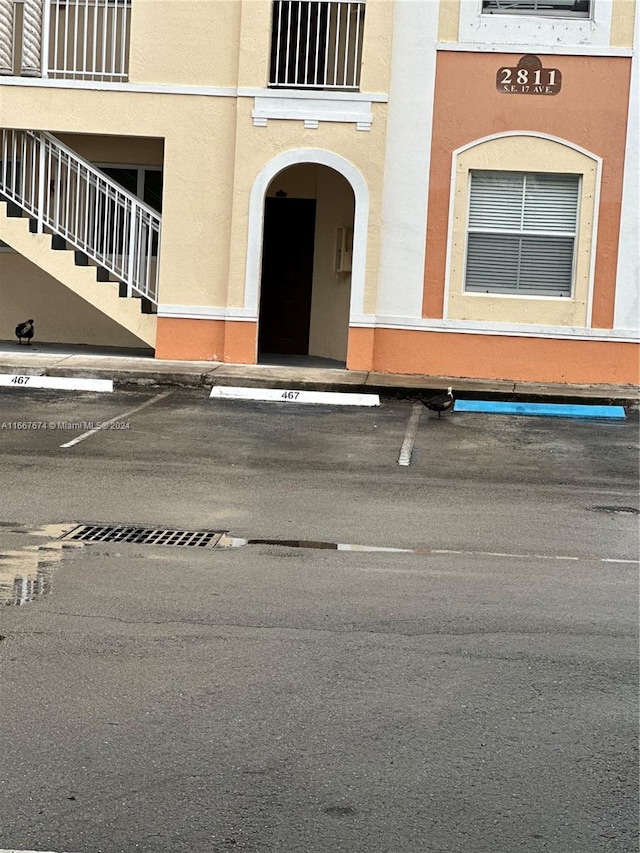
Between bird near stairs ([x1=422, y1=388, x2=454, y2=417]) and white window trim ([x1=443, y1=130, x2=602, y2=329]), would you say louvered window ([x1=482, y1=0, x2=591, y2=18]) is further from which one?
bird near stairs ([x1=422, y1=388, x2=454, y2=417])

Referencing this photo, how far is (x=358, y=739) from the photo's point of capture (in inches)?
202

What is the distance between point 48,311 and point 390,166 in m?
6.54

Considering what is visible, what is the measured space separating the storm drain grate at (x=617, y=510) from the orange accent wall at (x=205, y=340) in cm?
875

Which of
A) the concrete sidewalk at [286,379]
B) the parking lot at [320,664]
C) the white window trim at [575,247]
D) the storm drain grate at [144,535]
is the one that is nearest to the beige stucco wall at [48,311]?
the concrete sidewalk at [286,379]

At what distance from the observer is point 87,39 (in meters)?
19.2

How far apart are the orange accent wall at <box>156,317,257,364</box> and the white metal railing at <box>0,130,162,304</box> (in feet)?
1.83

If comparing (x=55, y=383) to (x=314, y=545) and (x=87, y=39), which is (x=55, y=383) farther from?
(x=314, y=545)

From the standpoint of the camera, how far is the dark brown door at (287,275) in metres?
21.0

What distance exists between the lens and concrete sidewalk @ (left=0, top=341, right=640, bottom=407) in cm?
1673

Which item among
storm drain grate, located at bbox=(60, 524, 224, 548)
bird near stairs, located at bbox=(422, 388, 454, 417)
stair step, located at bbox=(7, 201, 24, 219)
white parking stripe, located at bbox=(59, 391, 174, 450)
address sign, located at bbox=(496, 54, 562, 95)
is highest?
address sign, located at bbox=(496, 54, 562, 95)

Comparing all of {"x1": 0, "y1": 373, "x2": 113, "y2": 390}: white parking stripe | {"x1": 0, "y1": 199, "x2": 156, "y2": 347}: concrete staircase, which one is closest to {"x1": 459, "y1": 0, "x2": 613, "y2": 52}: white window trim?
{"x1": 0, "y1": 199, "x2": 156, "y2": 347}: concrete staircase

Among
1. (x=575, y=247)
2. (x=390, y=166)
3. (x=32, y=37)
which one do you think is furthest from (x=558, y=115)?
(x=32, y=37)

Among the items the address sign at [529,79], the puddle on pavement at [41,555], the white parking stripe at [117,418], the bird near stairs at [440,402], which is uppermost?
the address sign at [529,79]

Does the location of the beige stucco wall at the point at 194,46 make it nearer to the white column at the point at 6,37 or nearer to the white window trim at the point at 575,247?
the white column at the point at 6,37
